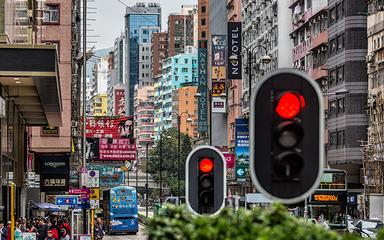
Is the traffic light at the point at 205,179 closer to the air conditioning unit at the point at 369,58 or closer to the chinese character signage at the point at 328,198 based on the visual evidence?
the chinese character signage at the point at 328,198

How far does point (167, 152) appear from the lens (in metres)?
178

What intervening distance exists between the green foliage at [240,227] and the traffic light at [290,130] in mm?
316

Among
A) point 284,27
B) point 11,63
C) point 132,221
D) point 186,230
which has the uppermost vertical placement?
point 284,27

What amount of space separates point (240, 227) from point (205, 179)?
376 inches

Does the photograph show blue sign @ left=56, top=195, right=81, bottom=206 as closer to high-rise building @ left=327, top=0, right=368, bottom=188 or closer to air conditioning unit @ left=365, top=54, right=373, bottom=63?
air conditioning unit @ left=365, top=54, right=373, bottom=63

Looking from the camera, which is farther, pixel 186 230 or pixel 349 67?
pixel 349 67

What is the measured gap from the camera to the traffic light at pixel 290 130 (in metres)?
10.7

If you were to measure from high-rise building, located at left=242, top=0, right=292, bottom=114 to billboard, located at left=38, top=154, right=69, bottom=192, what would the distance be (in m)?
30.6

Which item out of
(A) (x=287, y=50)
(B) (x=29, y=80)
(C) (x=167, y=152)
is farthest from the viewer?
(C) (x=167, y=152)

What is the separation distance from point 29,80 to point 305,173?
84.6ft

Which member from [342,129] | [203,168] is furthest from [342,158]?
[203,168]

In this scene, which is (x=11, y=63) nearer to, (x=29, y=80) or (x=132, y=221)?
(x=29, y=80)

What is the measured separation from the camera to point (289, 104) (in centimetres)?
1073

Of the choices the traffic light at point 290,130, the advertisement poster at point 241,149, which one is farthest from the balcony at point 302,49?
the traffic light at point 290,130
